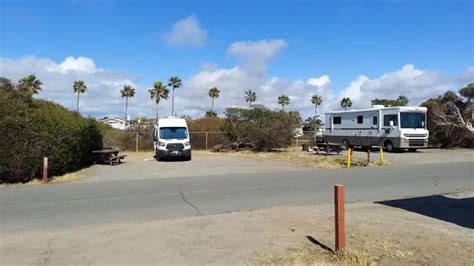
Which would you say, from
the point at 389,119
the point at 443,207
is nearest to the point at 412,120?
the point at 389,119

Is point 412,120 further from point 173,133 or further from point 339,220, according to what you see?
point 339,220

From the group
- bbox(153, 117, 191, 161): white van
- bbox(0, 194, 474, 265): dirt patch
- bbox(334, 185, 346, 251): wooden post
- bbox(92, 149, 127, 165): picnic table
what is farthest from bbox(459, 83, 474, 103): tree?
bbox(334, 185, 346, 251): wooden post

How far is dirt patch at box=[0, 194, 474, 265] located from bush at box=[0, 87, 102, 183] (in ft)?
31.6

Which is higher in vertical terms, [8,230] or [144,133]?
[144,133]

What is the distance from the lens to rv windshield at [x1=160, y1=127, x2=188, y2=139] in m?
30.3

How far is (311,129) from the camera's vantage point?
167ft

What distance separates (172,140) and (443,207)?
65.7ft

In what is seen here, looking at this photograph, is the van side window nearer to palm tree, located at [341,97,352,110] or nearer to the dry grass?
the dry grass

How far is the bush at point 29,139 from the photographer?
57.3 feet

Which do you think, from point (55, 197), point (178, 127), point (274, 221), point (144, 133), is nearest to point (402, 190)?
point (274, 221)

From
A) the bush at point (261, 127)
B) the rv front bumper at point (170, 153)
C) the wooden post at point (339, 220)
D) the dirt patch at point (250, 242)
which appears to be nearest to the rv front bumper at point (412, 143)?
the bush at point (261, 127)

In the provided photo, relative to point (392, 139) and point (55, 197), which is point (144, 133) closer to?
point (392, 139)

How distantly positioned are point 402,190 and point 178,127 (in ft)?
60.1

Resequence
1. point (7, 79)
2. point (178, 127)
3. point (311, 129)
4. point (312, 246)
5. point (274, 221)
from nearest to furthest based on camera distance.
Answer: point (312, 246)
point (274, 221)
point (7, 79)
point (178, 127)
point (311, 129)
